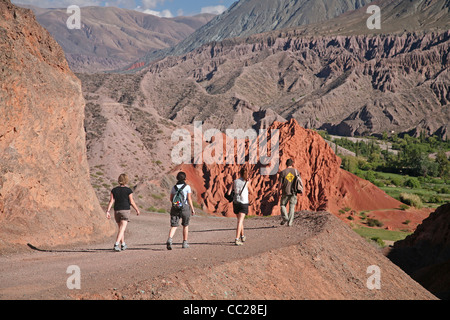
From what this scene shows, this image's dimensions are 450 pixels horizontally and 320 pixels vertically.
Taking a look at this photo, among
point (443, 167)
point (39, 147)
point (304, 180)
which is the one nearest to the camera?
point (39, 147)

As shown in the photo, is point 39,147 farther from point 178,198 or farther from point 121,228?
point 178,198

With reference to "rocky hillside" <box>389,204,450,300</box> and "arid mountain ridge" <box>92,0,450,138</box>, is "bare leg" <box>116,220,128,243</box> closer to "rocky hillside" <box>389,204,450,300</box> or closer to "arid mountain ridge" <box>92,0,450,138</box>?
"rocky hillside" <box>389,204,450,300</box>

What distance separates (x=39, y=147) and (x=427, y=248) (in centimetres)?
2122

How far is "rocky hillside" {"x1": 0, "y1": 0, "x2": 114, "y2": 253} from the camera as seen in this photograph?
461 inches

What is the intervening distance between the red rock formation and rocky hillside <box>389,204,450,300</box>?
11669 mm

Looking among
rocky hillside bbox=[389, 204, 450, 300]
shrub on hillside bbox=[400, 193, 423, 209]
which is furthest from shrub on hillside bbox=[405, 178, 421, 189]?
rocky hillside bbox=[389, 204, 450, 300]

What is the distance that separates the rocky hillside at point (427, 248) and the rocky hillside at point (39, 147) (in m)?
16.4

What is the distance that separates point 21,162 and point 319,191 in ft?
106

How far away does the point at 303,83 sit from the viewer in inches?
6590

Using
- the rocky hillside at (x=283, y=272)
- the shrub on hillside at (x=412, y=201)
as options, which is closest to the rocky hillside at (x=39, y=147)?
the rocky hillside at (x=283, y=272)

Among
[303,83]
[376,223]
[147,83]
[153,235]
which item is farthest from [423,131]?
[153,235]

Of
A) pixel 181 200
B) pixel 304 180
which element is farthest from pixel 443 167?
pixel 181 200

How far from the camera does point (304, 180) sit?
40.5m
